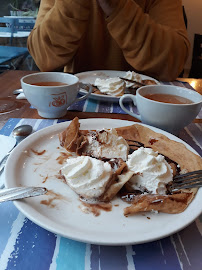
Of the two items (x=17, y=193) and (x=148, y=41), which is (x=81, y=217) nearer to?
(x=17, y=193)

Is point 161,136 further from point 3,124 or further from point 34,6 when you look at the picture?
point 34,6

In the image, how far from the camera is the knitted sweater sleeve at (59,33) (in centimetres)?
142

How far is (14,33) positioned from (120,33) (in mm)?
2278

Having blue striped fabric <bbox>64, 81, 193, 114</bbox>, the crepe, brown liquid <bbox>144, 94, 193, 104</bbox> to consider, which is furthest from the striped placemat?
the crepe

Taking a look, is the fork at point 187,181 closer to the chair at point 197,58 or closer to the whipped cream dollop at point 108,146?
the whipped cream dollop at point 108,146

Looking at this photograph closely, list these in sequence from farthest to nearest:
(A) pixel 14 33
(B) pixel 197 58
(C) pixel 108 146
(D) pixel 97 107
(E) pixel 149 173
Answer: (A) pixel 14 33, (B) pixel 197 58, (D) pixel 97 107, (C) pixel 108 146, (E) pixel 149 173

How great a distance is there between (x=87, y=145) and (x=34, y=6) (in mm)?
3171

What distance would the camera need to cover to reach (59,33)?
146 centimetres

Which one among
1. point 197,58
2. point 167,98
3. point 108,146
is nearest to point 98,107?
point 167,98

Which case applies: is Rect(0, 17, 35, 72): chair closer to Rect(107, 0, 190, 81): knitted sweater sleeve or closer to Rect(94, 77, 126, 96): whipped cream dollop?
Rect(107, 0, 190, 81): knitted sweater sleeve

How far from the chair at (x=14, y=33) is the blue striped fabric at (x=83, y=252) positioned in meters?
2.86

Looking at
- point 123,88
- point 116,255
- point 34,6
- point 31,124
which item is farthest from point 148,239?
point 34,6

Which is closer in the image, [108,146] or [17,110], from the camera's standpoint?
[108,146]

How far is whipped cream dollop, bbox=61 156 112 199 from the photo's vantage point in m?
0.48
